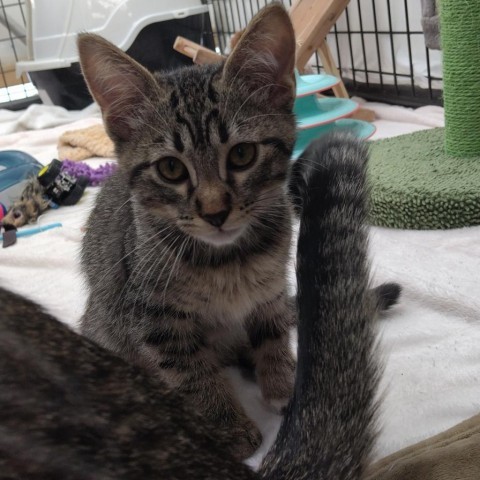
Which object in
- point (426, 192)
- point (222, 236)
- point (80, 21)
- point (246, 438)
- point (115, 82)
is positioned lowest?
point (246, 438)

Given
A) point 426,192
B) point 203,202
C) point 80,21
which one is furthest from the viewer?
point 80,21

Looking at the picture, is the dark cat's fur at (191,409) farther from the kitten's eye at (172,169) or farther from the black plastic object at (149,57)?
the black plastic object at (149,57)

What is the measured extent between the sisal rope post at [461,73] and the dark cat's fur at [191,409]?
40.2 inches

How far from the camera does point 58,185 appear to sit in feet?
8.13

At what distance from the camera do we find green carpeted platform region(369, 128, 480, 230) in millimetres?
1690

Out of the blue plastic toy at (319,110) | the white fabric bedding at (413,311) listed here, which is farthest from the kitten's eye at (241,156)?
the blue plastic toy at (319,110)

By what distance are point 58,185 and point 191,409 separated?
6.48 ft

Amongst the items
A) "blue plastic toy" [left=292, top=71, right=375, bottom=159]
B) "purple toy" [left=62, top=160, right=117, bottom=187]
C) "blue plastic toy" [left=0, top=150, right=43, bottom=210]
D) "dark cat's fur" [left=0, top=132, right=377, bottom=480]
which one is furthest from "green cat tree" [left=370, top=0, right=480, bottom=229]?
"blue plastic toy" [left=0, top=150, right=43, bottom=210]

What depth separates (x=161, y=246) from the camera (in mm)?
1165

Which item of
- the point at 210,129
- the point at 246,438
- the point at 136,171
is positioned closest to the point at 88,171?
the point at 136,171

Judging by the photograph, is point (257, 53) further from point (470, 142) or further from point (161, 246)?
point (470, 142)

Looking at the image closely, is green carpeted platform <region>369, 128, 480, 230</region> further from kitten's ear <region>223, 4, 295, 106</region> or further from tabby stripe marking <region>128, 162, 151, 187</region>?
tabby stripe marking <region>128, 162, 151, 187</region>

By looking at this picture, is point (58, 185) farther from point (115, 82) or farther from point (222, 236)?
point (222, 236)

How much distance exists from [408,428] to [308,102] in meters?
1.68
